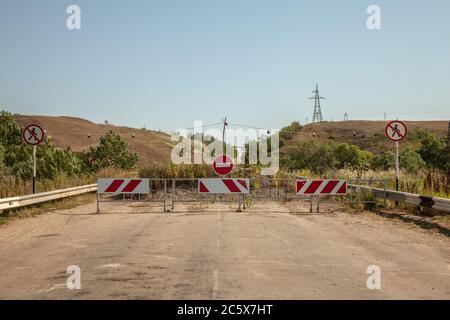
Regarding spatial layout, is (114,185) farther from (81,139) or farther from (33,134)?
(81,139)

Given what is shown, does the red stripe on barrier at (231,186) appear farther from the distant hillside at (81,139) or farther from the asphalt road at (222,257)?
the distant hillside at (81,139)

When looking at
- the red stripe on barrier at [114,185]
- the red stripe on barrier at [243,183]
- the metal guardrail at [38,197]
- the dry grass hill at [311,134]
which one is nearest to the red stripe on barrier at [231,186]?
the red stripe on barrier at [243,183]

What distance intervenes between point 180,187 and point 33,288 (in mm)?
18636

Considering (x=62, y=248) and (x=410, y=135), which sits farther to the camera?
(x=410, y=135)

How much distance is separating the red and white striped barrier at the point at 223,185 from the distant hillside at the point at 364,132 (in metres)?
61.2

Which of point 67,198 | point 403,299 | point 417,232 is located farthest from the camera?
point 67,198

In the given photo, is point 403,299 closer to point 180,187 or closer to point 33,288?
point 33,288

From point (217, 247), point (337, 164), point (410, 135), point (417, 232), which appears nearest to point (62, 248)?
point (217, 247)

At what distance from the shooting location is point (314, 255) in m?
9.33

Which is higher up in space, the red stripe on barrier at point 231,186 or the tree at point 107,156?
the tree at point 107,156

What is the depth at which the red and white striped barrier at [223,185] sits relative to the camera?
17.9 metres

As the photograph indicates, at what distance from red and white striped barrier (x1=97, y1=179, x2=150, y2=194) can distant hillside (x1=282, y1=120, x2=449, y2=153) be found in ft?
203

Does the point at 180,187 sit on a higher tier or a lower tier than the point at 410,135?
lower
